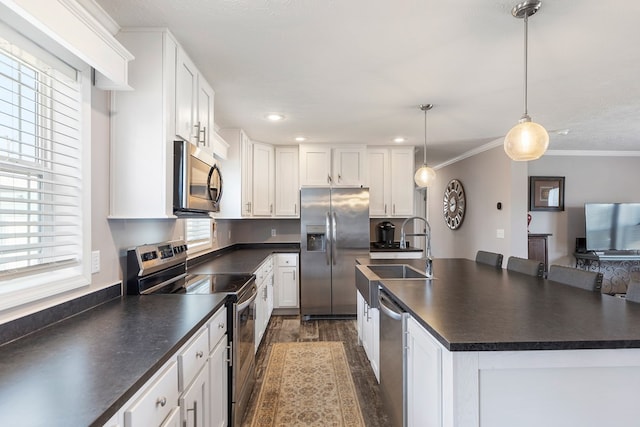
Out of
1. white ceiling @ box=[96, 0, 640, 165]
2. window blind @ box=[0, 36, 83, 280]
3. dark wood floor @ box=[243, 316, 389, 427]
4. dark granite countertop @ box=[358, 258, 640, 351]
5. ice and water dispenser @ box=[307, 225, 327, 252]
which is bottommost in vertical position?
dark wood floor @ box=[243, 316, 389, 427]

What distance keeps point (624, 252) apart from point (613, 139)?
1761mm

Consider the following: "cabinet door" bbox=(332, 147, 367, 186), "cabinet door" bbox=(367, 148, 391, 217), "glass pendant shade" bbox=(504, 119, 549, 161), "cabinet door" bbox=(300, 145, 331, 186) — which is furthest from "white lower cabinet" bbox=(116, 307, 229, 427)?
"cabinet door" bbox=(367, 148, 391, 217)

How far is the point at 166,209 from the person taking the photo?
1692mm

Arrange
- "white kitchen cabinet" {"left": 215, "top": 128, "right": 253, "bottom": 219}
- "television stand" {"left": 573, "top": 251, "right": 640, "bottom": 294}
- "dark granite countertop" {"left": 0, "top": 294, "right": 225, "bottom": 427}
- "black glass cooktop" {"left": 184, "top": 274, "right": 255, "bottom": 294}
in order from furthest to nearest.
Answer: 1. "television stand" {"left": 573, "top": 251, "right": 640, "bottom": 294}
2. "white kitchen cabinet" {"left": 215, "top": 128, "right": 253, "bottom": 219}
3. "black glass cooktop" {"left": 184, "top": 274, "right": 255, "bottom": 294}
4. "dark granite countertop" {"left": 0, "top": 294, "right": 225, "bottom": 427}

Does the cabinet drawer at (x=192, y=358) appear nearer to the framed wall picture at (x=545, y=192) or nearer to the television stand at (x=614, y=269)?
the framed wall picture at (x=545, y=192)

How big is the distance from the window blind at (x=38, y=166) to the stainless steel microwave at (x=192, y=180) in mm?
437

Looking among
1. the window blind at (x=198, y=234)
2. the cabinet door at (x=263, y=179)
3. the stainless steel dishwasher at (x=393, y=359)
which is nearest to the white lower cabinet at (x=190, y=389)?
the stainless steel dishwasher at (x=393, y=359)

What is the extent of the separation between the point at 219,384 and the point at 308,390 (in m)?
0.95

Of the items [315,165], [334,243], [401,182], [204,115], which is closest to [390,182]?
[401,182]

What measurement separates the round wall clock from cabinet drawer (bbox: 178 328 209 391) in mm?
4888

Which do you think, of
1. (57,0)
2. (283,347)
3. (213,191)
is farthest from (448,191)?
(57,0)

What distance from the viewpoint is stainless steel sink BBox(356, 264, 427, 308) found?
2084 millimetres

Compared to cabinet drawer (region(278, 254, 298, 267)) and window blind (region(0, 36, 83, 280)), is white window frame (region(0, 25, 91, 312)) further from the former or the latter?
cabinet drawer (region(278, 254, 298, 267))

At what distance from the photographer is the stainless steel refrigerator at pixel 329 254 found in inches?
163
